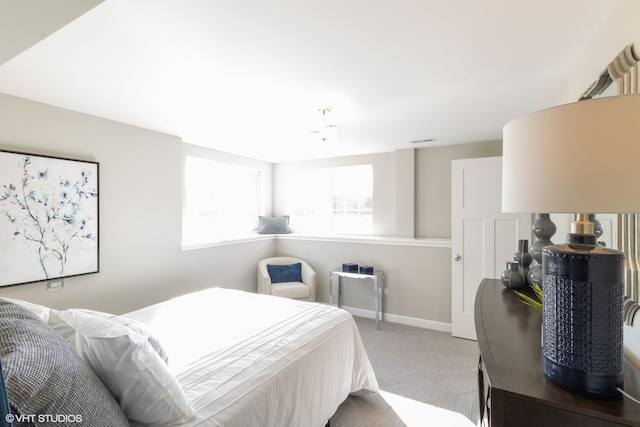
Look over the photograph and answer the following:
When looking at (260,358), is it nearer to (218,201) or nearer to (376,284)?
(376,284)

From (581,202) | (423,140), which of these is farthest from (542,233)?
(423,140)

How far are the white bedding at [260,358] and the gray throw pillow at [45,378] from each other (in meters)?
0.41

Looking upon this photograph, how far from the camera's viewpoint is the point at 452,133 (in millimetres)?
3312

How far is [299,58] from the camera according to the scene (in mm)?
1661

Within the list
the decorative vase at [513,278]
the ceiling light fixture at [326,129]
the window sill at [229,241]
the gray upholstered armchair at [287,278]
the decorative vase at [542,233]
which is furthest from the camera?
the gray upholstered armchair at [287,278]

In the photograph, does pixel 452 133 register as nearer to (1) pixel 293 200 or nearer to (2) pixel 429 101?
(2) pixel 429 101

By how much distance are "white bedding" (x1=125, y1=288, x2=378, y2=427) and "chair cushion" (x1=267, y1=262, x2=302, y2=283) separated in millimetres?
1578

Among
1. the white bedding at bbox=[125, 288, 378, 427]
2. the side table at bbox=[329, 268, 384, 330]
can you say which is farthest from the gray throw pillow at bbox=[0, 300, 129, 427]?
the side table at bbox=[329, 268, 384, 330]

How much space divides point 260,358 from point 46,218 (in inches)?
82.2

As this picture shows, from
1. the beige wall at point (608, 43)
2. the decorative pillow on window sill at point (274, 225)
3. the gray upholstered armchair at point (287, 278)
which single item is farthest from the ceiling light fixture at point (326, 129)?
the decorative pillow on window sill at point (274, 225)

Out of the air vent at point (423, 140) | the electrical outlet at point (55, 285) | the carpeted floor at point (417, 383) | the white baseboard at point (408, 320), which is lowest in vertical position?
the carpeted floor at point (417, 383)

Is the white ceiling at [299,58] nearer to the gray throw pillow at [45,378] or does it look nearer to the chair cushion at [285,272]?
the gray throw pillow at [45,378]

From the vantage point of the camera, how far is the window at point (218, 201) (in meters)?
3.85

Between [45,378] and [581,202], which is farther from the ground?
[581,202]
